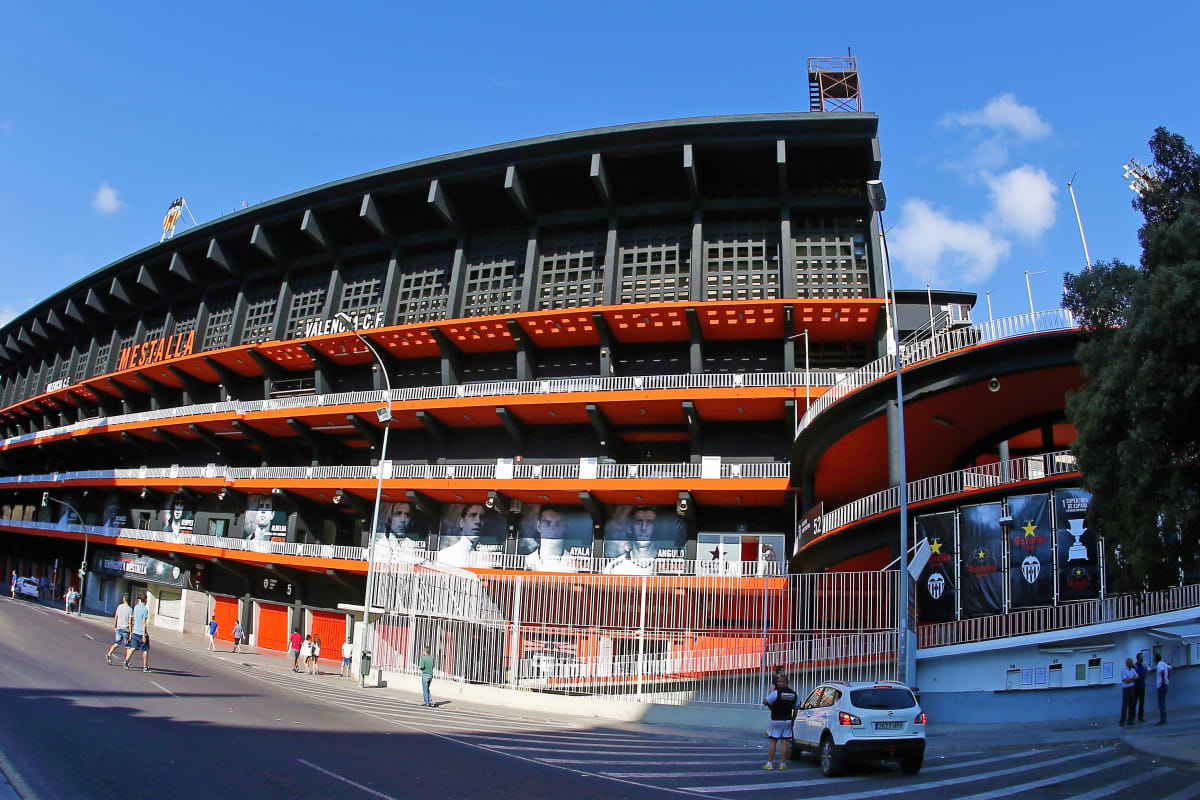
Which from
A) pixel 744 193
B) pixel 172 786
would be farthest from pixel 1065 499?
pixel 744 193

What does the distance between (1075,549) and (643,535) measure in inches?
750

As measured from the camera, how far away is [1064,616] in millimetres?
18203

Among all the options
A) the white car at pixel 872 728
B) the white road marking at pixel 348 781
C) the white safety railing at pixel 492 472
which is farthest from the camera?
the white safety railing at pixel 492 472

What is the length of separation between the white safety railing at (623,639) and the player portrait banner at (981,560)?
195cm

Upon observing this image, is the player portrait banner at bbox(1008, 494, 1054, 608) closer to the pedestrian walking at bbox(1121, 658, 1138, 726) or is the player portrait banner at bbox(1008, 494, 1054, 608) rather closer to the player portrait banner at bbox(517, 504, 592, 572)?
the pedestrian walking at bbox(1121, 658, 1138, 726)

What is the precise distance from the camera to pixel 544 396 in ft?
115

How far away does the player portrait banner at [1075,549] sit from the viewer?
18.3m

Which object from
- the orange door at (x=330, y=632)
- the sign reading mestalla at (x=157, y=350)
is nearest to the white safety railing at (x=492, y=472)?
the orange door at (x=330, y=632)

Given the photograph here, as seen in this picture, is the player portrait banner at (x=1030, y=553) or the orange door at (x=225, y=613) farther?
the orange door at (x=225, y=613)

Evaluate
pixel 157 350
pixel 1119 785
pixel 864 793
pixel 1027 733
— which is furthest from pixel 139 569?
pixel 1119 785

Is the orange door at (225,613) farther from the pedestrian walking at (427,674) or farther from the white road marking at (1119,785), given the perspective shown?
the white road marking at (1119,785)

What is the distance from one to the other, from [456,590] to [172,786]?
43.4ft

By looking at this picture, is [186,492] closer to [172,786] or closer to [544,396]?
[544,396]

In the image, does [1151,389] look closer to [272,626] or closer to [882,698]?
[882,698]
